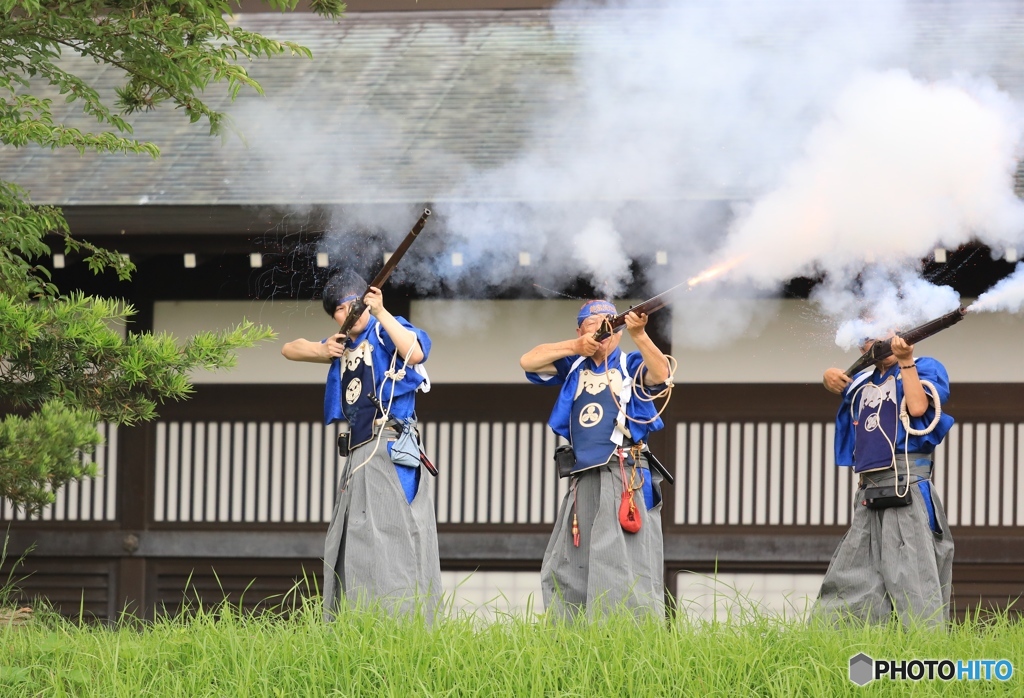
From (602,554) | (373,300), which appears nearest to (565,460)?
(602,554)

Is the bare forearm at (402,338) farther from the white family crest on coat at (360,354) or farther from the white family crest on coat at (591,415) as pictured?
the white family crest on coat at (591,415)

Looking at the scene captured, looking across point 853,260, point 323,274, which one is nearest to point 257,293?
point 323,274

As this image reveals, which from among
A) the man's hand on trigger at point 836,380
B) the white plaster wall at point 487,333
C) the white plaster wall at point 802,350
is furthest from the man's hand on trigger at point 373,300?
the white plaster wall at point 802,350

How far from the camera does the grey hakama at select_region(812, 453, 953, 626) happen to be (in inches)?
221

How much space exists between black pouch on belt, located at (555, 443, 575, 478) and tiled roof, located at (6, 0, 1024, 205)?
1991 mm

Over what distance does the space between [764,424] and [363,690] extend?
443 centimetres

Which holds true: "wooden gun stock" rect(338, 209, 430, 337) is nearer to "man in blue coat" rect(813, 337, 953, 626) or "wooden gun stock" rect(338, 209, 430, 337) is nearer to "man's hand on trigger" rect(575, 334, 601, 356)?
"man's hand on trigger" rect(575, 334, 601, 356)

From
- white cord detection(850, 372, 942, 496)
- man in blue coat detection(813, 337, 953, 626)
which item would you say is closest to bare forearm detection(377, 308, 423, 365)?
man in blue coat detection(813, 337, 953, 626)

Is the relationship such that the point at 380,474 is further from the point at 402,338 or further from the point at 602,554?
the point at 602,554

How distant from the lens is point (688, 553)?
7758mm

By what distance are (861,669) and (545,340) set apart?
158 inches

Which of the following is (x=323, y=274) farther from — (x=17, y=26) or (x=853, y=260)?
(x=853, y=260)

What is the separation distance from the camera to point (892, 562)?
224 inches

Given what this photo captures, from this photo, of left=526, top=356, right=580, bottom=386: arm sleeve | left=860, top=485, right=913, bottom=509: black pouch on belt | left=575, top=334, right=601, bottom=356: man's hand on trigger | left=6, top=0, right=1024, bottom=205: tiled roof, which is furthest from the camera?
left=6, top=0, right=1024, bottom=205: tiled roof
